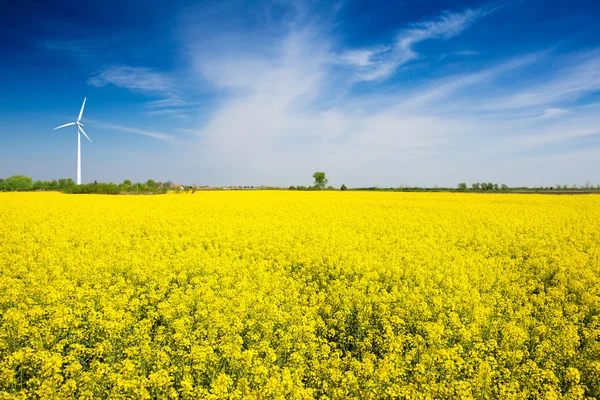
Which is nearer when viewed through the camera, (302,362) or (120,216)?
(302,362)

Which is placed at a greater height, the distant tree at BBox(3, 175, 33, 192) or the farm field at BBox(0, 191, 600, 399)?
the distant tree at BBox(3, 175, 33, 192)

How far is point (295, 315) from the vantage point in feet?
24.9

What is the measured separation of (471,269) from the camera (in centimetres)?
1126

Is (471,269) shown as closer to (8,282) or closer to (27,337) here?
(27,337)

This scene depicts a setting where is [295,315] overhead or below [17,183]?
below

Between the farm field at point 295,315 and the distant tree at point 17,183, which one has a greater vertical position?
the distant tree at point 17,183

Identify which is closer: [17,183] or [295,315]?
[295,315]

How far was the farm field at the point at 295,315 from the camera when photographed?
536 centimetres

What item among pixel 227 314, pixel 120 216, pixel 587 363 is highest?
pixel 120 216

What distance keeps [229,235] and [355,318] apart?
868 centimetres

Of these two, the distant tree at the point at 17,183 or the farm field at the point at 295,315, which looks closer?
the farm field at the point at 295,315

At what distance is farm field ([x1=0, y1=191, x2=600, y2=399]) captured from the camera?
536cm

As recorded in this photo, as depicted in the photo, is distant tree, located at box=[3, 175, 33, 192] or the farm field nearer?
the farm field

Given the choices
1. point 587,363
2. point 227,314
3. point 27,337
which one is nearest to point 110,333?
point 27,337
